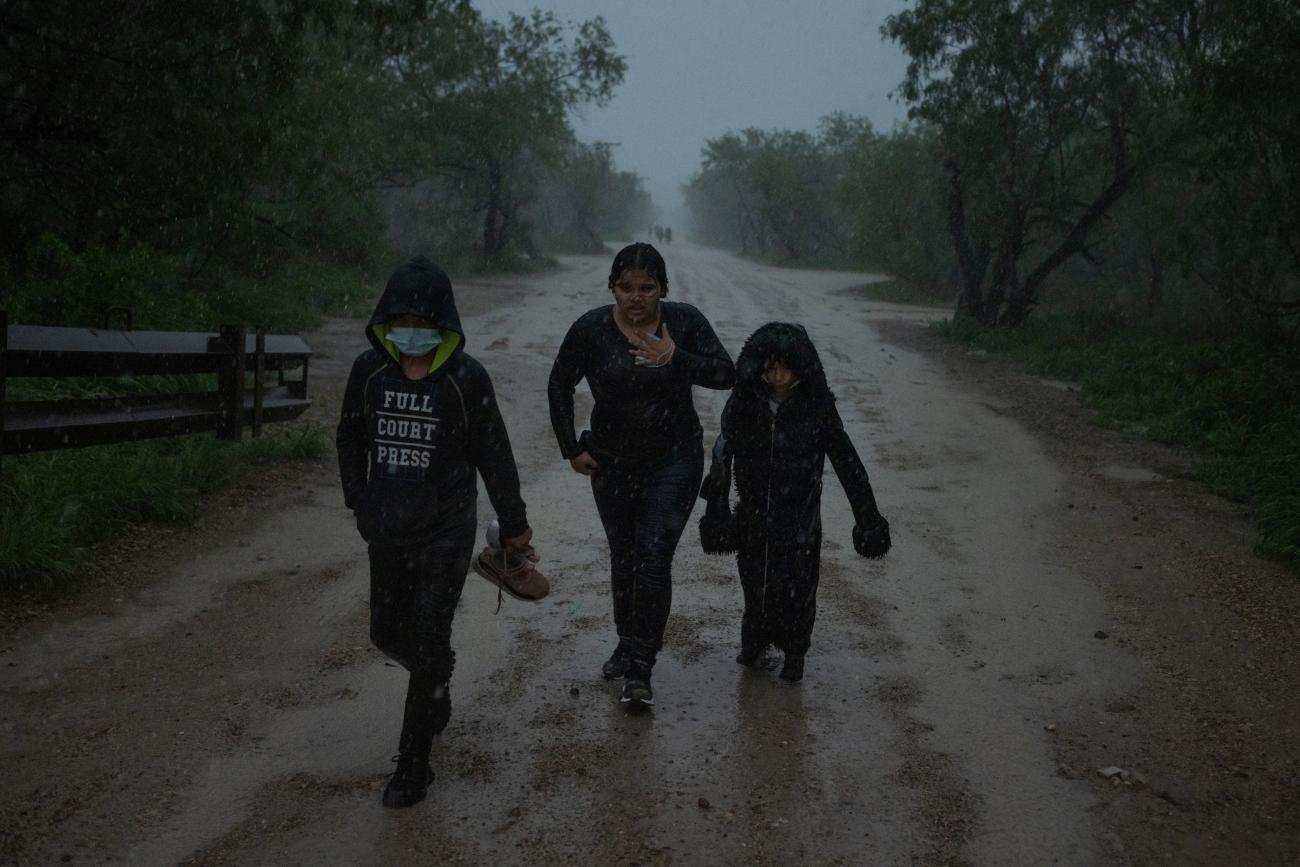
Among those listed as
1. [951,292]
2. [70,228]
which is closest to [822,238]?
[951,292]

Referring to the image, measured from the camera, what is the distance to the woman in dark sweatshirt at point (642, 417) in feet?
15.9

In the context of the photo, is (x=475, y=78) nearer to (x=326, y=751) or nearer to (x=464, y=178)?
(x=464, y=178)

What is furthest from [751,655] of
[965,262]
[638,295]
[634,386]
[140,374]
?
[965,262]

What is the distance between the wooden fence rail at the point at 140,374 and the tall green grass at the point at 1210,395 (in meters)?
7.80

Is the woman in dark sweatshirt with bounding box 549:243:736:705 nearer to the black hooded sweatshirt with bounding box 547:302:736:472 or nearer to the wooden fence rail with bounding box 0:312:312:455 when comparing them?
the black hooded sweatshirt with bounding box 547:302:736:472

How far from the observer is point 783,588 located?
5273 millimetres

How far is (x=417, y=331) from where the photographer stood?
400cm

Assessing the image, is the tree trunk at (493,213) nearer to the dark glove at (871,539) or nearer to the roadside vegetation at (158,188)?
the roadside vegetation at (158,188)

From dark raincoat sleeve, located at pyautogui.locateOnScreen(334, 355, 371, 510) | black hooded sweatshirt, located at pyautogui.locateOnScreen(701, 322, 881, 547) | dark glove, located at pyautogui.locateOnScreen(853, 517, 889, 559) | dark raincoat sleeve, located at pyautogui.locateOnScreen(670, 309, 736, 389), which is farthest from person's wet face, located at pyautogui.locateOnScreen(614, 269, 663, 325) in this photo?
dark glove, located at pyautogui.locateOnScreen(853, 517, 889, 559)

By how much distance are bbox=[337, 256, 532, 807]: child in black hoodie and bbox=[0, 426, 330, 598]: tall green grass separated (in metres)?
3.19

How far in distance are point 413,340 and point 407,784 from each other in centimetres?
157

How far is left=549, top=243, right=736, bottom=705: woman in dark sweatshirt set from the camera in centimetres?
484

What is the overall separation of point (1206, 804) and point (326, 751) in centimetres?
336

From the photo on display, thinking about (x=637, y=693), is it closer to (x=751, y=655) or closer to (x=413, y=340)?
(x=751, y=655)
